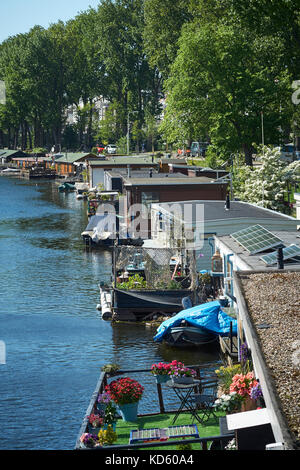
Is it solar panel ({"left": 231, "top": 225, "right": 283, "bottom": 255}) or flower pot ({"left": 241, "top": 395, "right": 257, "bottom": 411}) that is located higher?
solar panel ({"left": 231, "top": 225, "right": 283, "bottom": 255})

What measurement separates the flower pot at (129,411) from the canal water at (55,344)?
3.59m

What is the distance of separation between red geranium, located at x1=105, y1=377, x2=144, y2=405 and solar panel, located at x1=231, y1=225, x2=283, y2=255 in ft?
38.1

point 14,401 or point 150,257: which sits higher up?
point 150,257

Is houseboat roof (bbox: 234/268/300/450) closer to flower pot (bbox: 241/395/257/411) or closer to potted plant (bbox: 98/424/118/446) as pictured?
flower pot (bbox: 241/395/257/411)

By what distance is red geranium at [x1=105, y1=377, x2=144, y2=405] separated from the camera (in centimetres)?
1822

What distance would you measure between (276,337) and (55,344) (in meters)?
19.0

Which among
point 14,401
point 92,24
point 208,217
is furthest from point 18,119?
point 14,401

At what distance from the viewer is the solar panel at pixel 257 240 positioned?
28.5 metres

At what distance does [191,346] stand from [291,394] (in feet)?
61.7

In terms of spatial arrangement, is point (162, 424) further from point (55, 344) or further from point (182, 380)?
point (55, 344)

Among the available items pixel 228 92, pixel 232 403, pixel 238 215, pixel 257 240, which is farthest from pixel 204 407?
pixel 228 92

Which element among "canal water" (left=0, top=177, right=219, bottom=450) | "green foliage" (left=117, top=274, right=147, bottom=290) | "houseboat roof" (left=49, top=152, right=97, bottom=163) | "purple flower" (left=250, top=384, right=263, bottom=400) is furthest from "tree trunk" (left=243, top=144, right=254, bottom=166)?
"houseboat roof" (left=49, top=152, right=97, bottom=163)
